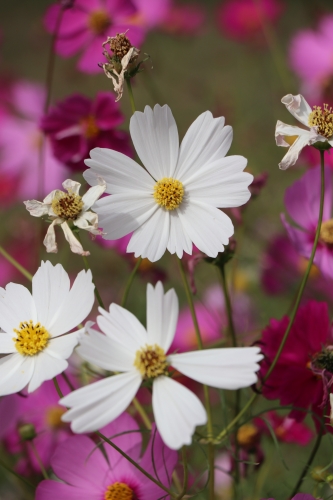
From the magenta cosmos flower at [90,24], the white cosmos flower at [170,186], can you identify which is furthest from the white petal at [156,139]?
the magenta cosmos flower at [90,24]

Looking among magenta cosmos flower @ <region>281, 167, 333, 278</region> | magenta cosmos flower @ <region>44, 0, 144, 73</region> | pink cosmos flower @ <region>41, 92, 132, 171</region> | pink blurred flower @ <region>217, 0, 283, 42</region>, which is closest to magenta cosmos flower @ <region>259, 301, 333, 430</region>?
magenta cosmos flower @ <region>281, 167, 333, 278</region>

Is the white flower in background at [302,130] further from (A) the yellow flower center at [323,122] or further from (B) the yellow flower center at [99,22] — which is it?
(B) the yellow flower center at [99,22]

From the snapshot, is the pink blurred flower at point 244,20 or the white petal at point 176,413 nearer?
the white petal at point 176,413

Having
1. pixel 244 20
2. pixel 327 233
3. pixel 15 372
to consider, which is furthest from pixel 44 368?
pixel 244 20

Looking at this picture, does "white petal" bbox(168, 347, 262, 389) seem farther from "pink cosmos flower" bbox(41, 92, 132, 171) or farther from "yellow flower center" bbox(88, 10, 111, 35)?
"yellow flower center" bbox(88, 10, 111, 35)

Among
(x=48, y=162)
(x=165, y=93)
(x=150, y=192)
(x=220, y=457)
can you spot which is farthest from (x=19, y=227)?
(x=165, y=93)

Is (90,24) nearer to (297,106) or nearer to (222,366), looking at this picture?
(297,106)

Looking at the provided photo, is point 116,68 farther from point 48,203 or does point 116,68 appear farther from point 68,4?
point 68,4
